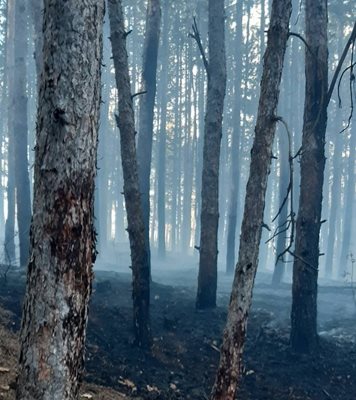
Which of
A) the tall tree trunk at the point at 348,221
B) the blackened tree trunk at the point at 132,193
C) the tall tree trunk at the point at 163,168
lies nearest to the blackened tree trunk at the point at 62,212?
the blackened tree trunk at the point at 132,193

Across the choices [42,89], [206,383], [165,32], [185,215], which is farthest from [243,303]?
[185,215]

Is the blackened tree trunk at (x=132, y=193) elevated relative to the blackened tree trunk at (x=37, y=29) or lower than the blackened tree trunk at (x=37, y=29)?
lower

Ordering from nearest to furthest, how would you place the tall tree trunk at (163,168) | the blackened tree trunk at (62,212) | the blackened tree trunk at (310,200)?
1. the blackened tree trunk at (62,212)
2. the blackened tree trunk at (310,200)
3. the tall tree trunk at (163,168)

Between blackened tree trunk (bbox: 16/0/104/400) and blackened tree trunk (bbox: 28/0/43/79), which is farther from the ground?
blackened tree trunk (bbox: 28/0/43/79)

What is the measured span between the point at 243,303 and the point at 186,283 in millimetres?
16307

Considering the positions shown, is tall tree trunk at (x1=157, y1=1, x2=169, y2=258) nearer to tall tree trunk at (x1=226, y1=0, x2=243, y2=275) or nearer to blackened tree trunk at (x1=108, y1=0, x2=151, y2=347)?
tall tree trunk at (x1=226, y1=0, x2=243, y2=275)

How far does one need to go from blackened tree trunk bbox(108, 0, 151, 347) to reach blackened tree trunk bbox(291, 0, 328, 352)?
302cm

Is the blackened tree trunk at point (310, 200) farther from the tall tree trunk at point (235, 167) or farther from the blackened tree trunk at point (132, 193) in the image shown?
the tall tree trunk at point (235, 167)

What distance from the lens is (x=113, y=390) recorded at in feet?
21.7

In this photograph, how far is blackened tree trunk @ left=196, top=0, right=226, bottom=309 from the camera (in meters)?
12.7

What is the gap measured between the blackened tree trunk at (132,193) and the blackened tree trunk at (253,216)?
115 inches

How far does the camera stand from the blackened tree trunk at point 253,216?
610 centimetres

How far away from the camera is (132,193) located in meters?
9.12

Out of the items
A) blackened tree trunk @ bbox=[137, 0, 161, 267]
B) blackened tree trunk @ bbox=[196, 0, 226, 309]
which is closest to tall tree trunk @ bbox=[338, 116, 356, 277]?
blackened tree trunk @ bbox=[137, 0, 161, 267]
